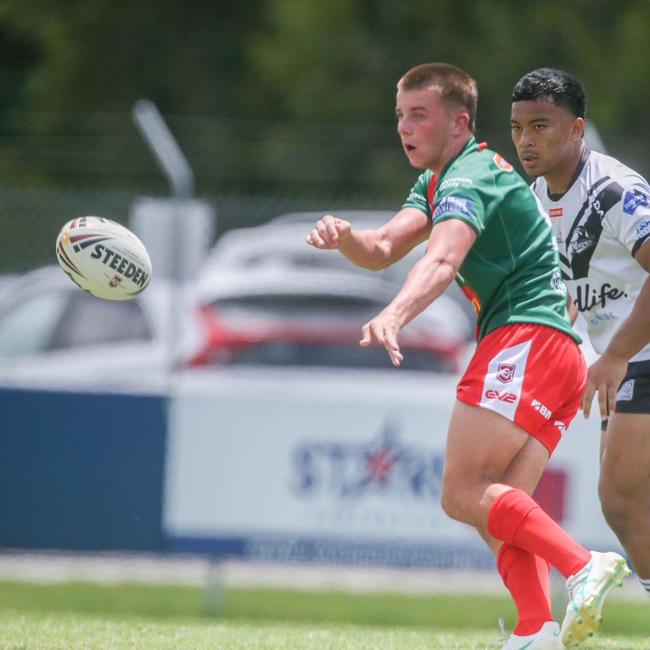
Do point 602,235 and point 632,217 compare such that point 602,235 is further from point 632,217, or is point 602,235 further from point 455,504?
point 455,504

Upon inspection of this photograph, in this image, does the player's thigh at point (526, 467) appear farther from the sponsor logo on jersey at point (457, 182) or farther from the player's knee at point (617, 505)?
the sponsor logo on jersey at point (457, 182)

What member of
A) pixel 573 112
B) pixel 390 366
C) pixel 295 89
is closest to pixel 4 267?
pixel 390 366

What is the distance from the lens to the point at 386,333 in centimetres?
463

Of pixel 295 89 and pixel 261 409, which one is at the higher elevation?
pixel 295 89

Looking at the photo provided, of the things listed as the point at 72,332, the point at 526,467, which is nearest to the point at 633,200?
the point at 526,467

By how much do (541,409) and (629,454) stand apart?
718 millimetres

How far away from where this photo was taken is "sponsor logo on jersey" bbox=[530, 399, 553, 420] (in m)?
5.18

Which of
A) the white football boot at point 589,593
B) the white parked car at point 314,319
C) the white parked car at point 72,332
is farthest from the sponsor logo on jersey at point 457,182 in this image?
the white parked car at point 72,332

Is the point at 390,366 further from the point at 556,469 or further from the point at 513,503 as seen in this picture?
the point at 513,503

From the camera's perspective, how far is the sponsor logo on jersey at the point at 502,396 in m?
5.15

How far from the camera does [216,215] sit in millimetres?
10586

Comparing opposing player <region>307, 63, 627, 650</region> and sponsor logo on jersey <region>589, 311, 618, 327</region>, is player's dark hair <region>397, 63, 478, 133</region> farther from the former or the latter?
sponsor logo on jersey <region>589, 311, 618, 327</region>

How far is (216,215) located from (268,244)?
5332 mm

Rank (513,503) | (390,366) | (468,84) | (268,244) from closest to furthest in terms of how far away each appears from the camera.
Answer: (513,503), (468,84), (390,366), (268,244)
